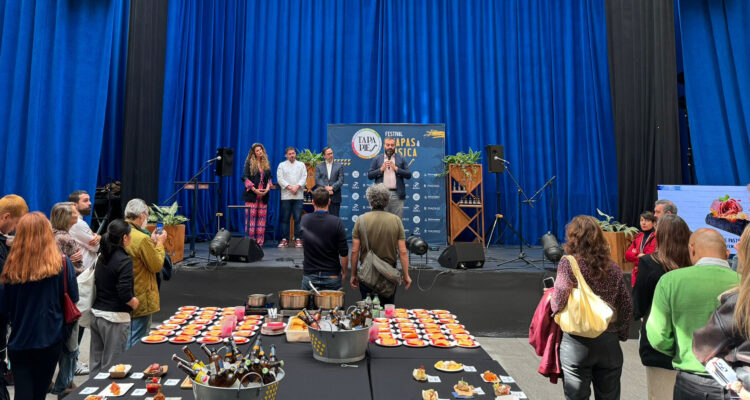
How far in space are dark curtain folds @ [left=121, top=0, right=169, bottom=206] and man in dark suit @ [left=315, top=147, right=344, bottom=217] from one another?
8.26 ft

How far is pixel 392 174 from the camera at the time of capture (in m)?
6.49

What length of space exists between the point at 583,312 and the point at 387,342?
3.21 feet

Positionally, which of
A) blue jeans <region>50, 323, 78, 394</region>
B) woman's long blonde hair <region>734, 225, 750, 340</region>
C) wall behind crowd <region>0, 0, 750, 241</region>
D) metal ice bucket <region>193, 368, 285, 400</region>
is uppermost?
wall behind crowd <region>0, 0, 750, 241</region>

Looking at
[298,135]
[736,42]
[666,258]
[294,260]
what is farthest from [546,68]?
[666,258]

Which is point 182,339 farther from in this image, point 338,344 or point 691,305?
point 691,305

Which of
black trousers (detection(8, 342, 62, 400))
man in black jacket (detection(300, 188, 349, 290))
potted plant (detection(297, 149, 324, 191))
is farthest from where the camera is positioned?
potted plant (detection(297, 149, 324, 191))

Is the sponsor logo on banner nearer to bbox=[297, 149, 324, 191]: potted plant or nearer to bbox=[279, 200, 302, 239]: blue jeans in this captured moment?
bbox=[297, 149, 324, 191]: potted plant

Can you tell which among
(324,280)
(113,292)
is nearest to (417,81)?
(324,280)

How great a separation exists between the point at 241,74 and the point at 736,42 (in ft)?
28.3

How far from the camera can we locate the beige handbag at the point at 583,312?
2305mm

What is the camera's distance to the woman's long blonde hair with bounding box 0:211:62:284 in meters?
2.30

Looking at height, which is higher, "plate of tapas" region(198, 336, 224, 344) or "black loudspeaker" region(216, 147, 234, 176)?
"black loudspeaker" region(216, 147, 234, 176)

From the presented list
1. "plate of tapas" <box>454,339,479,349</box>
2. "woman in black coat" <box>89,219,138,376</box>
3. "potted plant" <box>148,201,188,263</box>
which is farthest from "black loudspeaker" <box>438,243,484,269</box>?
"woman in black coat" <box>89,219,138,376</box>

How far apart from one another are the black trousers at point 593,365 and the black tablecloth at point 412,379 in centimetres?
66
